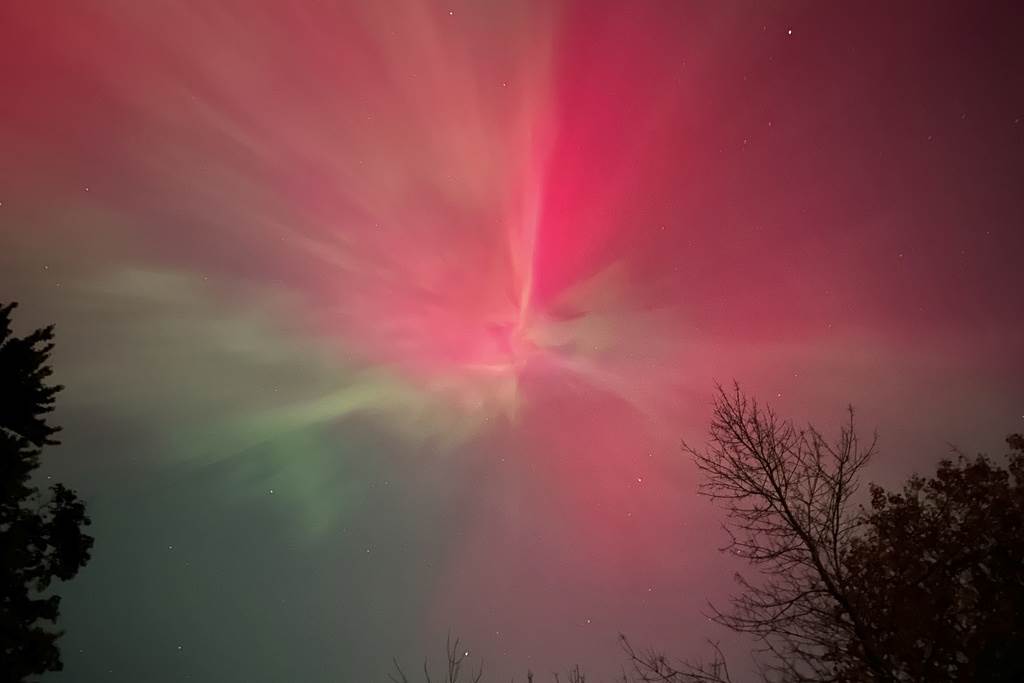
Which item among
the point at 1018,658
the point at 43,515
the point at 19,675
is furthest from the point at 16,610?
the point at 1018,658

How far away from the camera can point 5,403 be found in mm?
12414

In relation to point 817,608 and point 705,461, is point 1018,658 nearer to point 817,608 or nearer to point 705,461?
point 817,608

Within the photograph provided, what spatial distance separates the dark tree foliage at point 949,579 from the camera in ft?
19.9

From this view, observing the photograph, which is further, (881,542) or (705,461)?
(881,542)

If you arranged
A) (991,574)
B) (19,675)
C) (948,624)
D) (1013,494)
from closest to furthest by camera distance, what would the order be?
(948,624) → (991,574) → (1013,494) → (19,675)

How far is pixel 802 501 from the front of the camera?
655 centimetres

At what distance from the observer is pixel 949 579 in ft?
26.4

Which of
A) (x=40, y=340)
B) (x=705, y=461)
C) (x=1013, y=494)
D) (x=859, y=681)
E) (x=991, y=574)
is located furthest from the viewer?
(x=40, y=340)

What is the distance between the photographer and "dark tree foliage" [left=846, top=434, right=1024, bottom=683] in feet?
19.9

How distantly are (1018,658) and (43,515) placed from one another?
2177 cm

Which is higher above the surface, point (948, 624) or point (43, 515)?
point (43, 515)

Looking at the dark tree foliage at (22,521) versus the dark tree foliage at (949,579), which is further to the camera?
the dark tree foliage at (22,521)

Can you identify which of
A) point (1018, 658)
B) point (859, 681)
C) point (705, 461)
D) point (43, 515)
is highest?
point (43, 515)

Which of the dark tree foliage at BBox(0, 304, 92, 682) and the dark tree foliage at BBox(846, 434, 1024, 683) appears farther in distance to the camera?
the dark tree foliage at BBox(0, 304, 92, 682)
